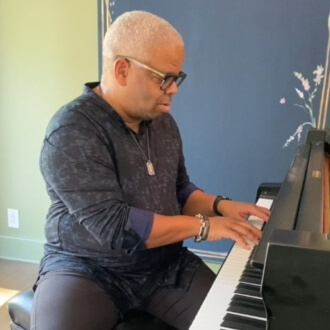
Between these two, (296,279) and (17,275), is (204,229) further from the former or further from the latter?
(17,275)

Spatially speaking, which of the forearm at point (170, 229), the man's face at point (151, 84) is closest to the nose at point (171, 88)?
the man's face at point (151, 84)

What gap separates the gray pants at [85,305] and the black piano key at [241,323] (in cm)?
39

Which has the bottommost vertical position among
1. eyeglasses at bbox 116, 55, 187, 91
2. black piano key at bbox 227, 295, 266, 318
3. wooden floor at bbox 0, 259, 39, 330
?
wooden floor at bbox 0, 259, 39, 330

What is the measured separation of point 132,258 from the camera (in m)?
1.20

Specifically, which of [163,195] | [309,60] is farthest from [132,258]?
[309,60]

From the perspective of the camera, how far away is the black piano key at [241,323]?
30.9 inches

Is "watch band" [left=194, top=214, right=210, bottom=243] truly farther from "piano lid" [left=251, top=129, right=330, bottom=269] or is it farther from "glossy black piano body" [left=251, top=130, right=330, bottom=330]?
"glossy black piano body" [left=251, top=130, right=330, bottom=330]

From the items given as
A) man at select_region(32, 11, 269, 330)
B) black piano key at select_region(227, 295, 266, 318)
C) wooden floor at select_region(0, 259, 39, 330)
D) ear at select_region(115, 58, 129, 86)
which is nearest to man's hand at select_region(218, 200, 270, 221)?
man at select_region(32, 11, 269, 330)

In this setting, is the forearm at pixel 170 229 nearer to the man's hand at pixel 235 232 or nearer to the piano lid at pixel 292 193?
the man's hand at pixel 235 232

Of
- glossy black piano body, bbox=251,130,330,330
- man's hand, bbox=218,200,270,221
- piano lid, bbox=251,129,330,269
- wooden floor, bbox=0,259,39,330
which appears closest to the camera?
glossy black piano body, bbox=251,130,330,330

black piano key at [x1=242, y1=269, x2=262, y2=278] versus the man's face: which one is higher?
the man's face

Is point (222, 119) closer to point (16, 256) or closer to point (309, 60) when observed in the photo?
point (309, 60)

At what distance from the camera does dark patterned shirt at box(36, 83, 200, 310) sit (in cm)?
106

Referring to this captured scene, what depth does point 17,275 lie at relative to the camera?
2402 millimetres
